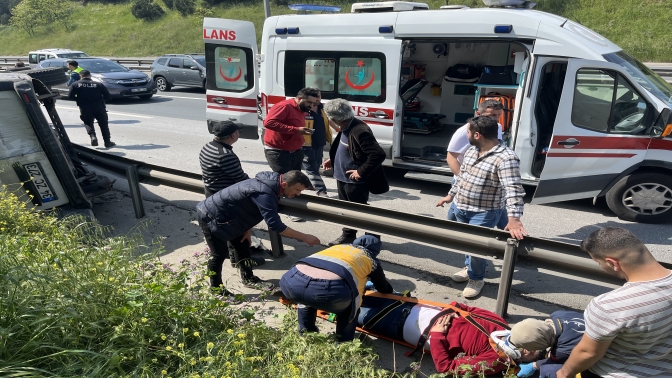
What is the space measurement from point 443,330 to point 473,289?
4.07ft

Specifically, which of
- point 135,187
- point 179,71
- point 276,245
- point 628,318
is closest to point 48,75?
point 135,187

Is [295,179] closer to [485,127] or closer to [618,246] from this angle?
[485,127]

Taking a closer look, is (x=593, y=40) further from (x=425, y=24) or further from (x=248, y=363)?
(x=248, y=363)

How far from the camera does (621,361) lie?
257cm

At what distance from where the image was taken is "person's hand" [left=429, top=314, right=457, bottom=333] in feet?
11.3

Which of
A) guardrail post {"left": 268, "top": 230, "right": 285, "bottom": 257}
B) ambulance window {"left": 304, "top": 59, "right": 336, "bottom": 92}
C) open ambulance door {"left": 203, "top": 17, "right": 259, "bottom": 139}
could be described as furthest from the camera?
open ambulance door {"left": 203, "top": 17, "right": 259, "bottom": 139}

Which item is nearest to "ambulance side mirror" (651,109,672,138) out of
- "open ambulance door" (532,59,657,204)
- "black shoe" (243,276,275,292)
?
"open ambulance door" (532,59,657,204)

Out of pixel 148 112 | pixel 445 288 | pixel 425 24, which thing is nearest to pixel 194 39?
pixel 148 112

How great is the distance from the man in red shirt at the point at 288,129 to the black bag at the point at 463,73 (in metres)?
4.80

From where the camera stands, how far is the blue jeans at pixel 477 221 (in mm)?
4410

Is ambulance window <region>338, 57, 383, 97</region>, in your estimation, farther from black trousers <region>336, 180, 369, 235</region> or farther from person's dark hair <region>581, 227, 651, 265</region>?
person's dark hair <region>581, 227, 651, 265</region>

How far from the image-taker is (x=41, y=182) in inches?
219

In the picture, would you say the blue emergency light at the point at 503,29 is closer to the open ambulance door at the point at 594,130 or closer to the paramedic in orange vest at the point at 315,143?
the open ambulance door at the point at 594,130

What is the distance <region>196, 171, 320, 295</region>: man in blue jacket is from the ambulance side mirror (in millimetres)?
4250
